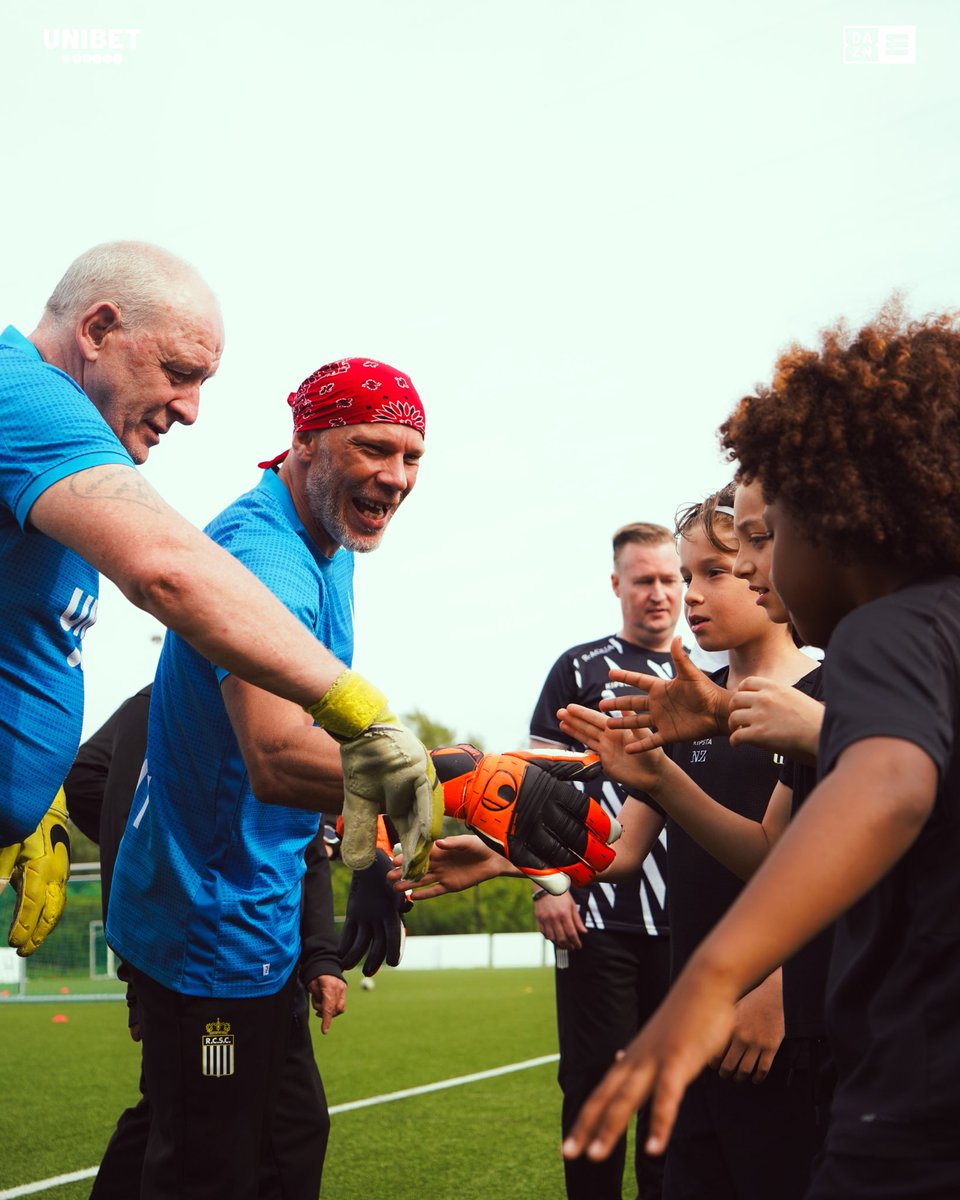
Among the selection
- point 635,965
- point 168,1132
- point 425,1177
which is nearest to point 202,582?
point 168,1132

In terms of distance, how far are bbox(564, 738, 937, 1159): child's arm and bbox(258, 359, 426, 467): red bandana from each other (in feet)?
8.33

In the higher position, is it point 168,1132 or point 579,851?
point 579,851

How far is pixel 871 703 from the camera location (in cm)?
153

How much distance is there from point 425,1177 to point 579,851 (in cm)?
430

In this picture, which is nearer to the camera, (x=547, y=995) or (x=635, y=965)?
(x=635, y=965)

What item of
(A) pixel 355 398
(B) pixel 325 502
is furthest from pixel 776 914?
(A) pixel 355 398

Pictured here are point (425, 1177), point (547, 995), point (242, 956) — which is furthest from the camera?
point (547, 995)

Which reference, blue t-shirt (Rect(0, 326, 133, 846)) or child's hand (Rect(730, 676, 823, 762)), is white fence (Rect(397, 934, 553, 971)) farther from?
child's hand (Rect(730, 676, 823, 762))

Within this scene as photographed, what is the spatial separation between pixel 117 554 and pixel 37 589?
2.23ft

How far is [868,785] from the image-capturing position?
4.80 feet

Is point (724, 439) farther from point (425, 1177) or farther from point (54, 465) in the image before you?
point (425, 1177)

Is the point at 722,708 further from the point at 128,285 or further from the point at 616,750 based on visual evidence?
the point at 128,285

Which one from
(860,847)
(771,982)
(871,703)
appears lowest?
(771,982)

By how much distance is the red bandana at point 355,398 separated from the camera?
12.4ft
